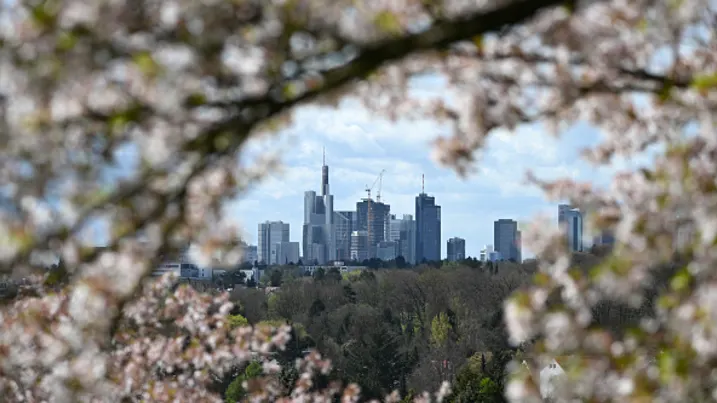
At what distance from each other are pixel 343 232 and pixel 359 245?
4.01 m

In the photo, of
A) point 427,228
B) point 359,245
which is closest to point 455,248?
point 427,228

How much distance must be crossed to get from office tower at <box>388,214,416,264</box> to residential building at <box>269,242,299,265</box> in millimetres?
17499

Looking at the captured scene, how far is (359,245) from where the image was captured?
15775 centimetres

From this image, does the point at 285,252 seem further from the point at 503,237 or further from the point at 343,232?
the point at 503,237

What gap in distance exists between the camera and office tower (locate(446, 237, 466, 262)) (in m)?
151

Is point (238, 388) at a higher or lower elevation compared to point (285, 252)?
lower

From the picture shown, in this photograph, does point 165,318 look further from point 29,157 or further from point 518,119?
point 29,157

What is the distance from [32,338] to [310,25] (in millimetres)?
3063

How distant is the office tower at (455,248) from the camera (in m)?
151

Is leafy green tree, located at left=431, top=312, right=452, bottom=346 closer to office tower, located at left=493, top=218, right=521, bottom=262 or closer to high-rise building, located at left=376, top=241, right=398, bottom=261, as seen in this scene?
office tower, located at left=493, top=218, right=521, bottom=262

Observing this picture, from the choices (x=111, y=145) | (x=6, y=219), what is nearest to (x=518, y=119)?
(x=111, y=145)

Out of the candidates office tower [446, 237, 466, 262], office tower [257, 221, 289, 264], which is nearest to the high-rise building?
office tower [446, 237, 466, 262]

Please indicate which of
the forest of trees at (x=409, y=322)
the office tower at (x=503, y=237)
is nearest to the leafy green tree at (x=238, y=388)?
the forest of trees at (x=409, y=322)

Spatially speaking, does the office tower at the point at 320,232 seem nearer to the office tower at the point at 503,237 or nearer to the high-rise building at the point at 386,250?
the high-rise building at the point at 386,250
